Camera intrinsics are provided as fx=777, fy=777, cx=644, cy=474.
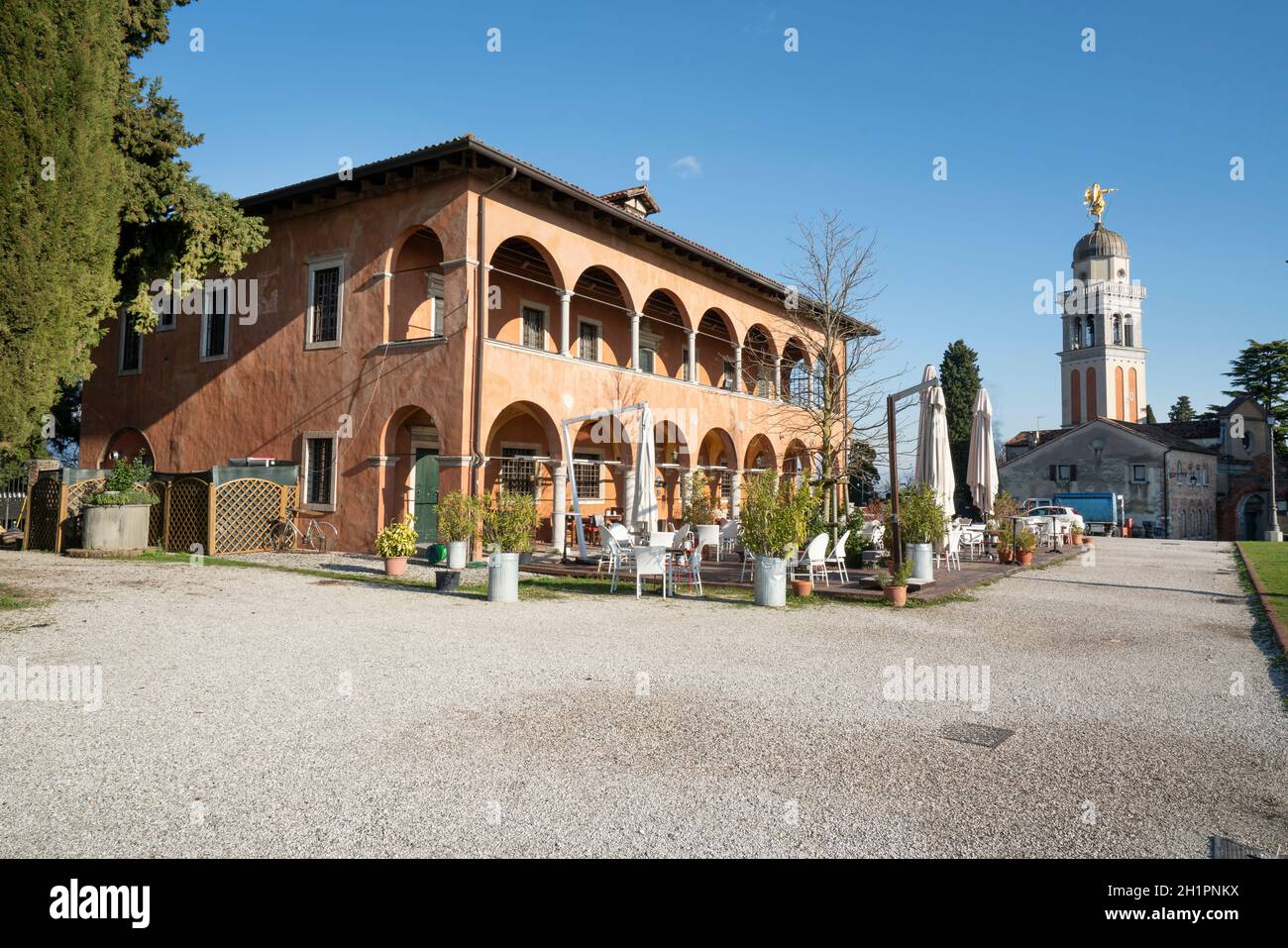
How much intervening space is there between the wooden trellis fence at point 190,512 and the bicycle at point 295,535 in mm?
124

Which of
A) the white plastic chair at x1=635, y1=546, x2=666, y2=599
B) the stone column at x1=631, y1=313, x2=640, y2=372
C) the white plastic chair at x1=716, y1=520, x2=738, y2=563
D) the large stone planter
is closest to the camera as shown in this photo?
the white plastic chair at x1=635, y1=546, x2=666, y2=599

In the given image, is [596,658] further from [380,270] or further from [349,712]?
[380,270]

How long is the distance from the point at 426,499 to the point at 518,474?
2810mm

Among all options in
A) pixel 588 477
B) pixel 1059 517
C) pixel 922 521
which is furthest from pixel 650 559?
pixel 1059 517

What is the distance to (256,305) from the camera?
17.9 m

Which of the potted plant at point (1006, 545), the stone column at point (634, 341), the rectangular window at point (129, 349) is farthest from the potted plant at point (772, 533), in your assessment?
the rectangular window at point (129, 349)

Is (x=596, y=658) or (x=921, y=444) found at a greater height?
(x=921, y=444)

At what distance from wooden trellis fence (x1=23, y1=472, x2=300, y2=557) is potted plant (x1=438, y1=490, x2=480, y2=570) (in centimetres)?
544

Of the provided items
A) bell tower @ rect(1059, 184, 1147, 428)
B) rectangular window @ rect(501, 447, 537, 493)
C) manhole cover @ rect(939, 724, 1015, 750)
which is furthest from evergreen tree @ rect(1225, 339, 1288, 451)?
manhole cover @ rect(939, 724, 1015, 750)

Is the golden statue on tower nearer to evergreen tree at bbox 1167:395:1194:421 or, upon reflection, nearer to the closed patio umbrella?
evergreen tree at bbox 1167:395:1194:421

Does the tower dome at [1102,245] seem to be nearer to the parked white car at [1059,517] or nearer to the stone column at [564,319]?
the parked white car at [1059,517]

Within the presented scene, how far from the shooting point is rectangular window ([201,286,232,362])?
18641 mm

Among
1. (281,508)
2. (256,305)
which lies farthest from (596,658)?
(256,305)
